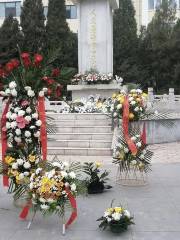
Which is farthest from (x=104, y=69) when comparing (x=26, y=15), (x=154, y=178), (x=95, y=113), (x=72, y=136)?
(x=26, y=15)

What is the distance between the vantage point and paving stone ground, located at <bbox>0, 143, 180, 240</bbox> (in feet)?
15.9

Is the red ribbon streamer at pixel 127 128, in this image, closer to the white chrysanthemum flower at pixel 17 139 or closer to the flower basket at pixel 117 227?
the white chrysanthemum flower at pixel 17 139

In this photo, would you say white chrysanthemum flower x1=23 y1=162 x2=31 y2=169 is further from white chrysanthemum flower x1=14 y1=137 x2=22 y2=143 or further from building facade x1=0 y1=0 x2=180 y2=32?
building facade x1=0 y1=0 x2=180 y2=32

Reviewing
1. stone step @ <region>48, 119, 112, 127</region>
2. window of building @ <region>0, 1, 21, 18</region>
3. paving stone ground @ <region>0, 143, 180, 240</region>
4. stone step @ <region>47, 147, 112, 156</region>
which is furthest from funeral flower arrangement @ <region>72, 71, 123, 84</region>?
window of building @ <region>0, 1, 21, 18</region>

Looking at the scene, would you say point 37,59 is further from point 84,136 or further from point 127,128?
Answer: point 84,136

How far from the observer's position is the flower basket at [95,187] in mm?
6949

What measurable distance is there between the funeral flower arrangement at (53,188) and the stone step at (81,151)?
258 inches

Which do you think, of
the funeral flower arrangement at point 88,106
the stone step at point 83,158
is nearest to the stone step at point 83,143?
the stone step at point 83,158

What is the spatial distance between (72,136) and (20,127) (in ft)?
23.8

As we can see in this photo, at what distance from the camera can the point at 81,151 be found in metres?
11.7

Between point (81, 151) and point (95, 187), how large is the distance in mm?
4747

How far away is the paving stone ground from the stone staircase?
3.62 metres

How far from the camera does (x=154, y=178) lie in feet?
26.9

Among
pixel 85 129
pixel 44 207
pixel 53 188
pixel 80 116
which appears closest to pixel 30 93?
pixel 53 188
